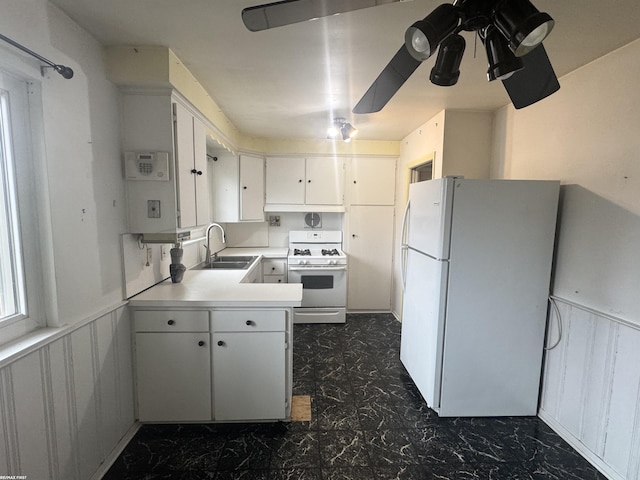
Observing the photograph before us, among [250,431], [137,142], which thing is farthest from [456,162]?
[250,431]

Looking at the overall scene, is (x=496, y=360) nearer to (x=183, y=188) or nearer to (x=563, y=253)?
(x=563, y=253)

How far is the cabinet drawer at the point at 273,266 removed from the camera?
3598 millimetres

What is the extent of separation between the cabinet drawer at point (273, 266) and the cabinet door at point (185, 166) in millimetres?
1555

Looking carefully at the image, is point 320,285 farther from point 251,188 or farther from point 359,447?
point 359,447

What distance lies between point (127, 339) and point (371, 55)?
2242mm

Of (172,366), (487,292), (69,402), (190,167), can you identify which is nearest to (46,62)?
(190,167)

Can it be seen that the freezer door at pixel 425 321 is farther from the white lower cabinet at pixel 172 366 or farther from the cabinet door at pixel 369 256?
the white lower cabinet at pixel 172 366

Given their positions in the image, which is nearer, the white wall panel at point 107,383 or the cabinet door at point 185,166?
the white wall panel at point 107,383

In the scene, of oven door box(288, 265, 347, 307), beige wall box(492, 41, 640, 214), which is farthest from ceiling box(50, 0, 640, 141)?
oven door box(288, 265, 347, 307)

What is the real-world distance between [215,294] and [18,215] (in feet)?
3.39

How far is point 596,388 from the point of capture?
1.69m

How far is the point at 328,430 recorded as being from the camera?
1.91 metres

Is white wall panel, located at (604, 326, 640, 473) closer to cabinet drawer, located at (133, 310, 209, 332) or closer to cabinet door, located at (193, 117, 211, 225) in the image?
cabinet drawer, located at (133, 310, 209, 332)

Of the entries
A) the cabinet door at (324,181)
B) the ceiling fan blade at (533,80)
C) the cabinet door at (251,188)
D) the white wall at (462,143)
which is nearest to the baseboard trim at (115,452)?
the cabinet door at (251,188)
